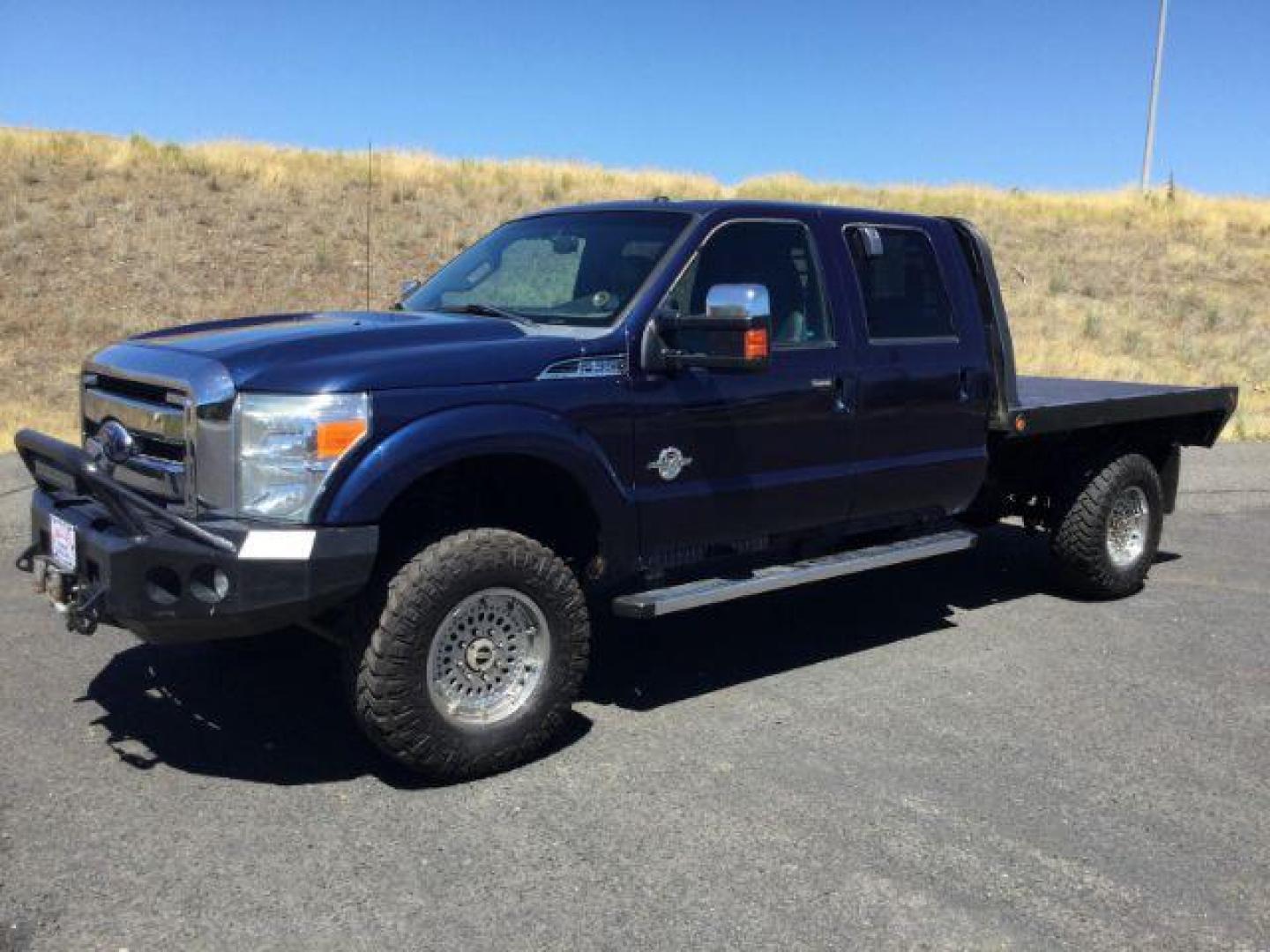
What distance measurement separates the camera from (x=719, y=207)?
5.02m

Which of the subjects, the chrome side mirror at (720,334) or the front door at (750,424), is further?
the front door at (750,424)

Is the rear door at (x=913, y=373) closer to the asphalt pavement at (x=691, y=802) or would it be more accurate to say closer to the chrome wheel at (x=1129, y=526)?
the asphalt pavement at (x=691, y=802)

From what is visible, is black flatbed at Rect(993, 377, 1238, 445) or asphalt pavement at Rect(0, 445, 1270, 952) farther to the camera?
black flatbed at Rect(993, 377, 1238, 445)

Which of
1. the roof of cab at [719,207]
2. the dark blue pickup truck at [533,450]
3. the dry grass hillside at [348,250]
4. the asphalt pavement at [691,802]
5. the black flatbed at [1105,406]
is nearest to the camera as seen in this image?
the asphalt pavement at [691,802]

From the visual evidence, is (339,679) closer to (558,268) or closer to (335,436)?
(335,436)

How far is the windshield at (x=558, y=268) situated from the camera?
15.7 ft

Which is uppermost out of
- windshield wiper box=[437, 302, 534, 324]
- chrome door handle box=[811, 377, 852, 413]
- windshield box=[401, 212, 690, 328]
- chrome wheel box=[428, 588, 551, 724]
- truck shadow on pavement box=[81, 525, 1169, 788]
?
windshield box=[401, 212, 690, 328]

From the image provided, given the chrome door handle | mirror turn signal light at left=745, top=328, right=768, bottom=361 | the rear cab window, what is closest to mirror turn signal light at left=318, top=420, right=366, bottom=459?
mirror turn signal light at left=745, top=328, right=768, bottom=361

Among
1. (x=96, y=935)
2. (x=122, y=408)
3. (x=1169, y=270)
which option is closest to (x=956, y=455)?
(x=122, y=408)

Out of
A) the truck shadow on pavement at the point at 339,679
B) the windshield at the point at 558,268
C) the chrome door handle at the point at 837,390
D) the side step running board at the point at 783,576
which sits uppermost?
the windshield at the point at 558,268

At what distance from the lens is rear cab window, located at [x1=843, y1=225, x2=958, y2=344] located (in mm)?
5469

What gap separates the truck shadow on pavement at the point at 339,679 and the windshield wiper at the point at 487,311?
163 centimetres

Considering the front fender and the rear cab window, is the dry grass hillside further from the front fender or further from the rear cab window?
the front fender

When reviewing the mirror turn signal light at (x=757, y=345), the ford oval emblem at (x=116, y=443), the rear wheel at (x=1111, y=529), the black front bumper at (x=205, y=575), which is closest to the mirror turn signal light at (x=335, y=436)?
the black front bumper at (x=205, y=575)
